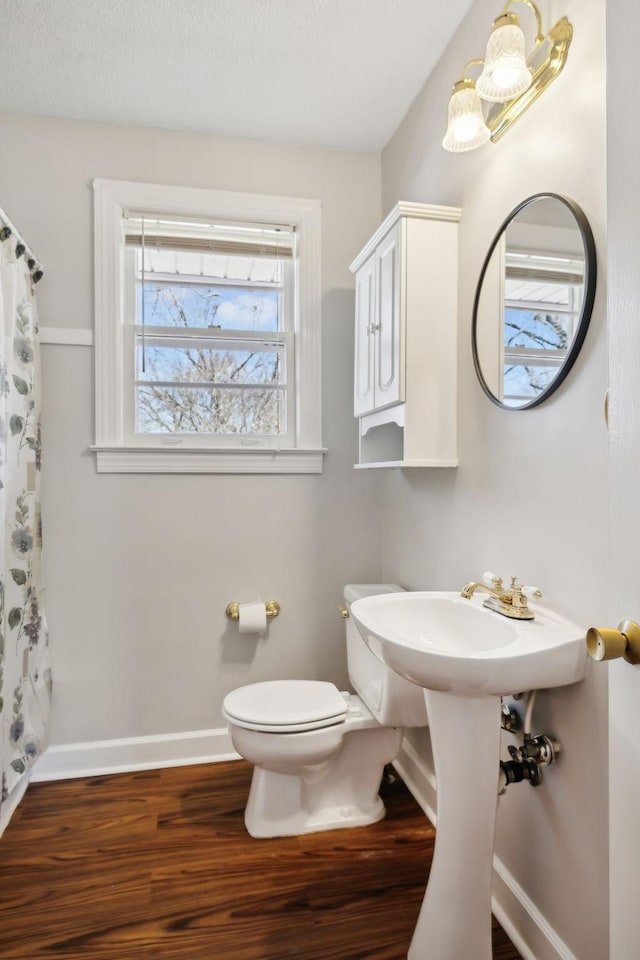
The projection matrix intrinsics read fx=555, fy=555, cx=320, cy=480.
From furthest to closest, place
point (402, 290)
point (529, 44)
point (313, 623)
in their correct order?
point (313, 623)
point (402, 290)
point (529, 44)

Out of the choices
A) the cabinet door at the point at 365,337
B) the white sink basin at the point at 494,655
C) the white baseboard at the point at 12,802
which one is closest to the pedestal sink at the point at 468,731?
the white sink basin at the point at 494,655

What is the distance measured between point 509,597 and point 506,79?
121 centimetres

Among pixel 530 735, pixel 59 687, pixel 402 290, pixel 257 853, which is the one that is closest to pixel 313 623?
pixel 257 853

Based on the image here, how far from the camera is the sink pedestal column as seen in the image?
48.1 inches

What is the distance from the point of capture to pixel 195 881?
1.61 m

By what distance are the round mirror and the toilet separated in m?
0.97

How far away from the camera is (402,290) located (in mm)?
1714

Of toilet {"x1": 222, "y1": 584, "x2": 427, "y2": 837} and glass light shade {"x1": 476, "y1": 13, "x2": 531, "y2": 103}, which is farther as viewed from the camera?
toilet {"x1": 222, "y1": 584, "x2": 427, "y2": 837}

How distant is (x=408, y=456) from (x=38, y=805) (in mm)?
1792

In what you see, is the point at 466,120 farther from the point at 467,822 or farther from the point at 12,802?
the point at 12,802

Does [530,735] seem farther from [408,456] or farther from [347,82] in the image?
[347,82]

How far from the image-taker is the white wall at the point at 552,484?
1158 millimetres

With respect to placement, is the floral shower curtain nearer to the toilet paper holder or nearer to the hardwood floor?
the hardwood floor

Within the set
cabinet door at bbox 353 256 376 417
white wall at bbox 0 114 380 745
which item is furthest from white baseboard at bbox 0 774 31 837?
cabinet door at bbox 353 256 376 417
